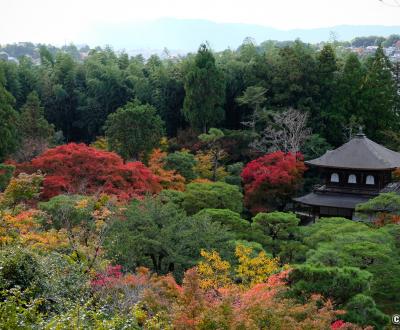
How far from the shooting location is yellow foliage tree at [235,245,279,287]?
14.8m

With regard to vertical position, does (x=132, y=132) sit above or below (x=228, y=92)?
below

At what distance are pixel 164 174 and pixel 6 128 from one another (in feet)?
27.5

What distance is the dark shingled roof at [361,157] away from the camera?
25.4 metres

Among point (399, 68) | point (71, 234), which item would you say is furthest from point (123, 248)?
point (399, 68)

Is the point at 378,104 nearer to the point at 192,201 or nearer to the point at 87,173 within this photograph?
the point at 192,201

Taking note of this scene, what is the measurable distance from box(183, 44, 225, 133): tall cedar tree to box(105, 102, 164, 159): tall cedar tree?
593 cm

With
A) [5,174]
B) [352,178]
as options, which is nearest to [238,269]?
[5,174]

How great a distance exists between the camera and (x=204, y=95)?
34.3 metres

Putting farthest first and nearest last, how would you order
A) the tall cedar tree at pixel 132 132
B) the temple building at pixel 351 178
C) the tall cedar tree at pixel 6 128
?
the tall cedar tree at pixel 6 128 < the tall cedar tree at pixel 132 132 < the temple building at pixel 351 178

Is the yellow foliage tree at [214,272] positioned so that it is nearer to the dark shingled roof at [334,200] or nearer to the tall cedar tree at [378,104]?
the dark shingled roof at [334,200]

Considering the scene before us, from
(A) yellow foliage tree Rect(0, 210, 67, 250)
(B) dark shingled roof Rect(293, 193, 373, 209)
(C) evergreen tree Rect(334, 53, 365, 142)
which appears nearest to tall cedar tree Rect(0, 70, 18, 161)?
(A) yellow foliage tree Rect(0, 210, 67, 250)

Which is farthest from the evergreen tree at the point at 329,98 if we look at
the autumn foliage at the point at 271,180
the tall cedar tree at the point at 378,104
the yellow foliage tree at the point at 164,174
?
the yellow foliage tree at the point at 164,174

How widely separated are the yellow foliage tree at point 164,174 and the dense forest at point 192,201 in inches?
3.5

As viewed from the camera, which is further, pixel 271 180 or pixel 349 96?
pixel 349 96
